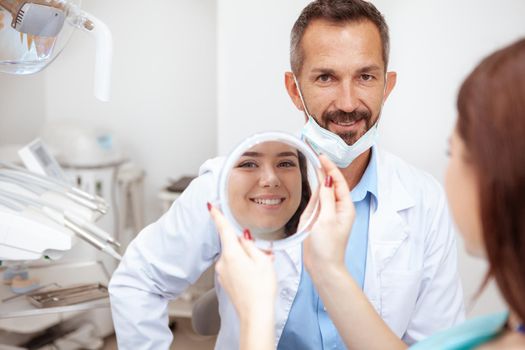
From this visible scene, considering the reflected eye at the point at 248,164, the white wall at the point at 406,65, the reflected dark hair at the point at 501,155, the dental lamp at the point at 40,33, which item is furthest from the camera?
the white wall at the point at 406,65

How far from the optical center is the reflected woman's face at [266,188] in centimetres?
106

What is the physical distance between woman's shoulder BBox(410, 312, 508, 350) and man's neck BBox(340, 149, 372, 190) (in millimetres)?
608

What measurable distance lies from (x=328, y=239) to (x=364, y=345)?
228mm

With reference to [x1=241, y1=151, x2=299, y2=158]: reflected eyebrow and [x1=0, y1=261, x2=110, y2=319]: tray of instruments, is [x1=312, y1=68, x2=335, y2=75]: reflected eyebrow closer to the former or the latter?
[x1=241, y1=151, x2=299, y2=158]: reflected eyebrow

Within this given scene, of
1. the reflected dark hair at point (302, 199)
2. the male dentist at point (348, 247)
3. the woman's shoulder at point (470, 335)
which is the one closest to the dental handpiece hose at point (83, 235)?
the male dentist at point (348, 247)

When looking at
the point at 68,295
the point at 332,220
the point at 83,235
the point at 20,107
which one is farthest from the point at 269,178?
the point at 20,107

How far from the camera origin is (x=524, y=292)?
2.36 feet

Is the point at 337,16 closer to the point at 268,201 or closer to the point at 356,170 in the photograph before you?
the point at 356,170

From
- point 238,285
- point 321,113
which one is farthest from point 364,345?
point 321,113

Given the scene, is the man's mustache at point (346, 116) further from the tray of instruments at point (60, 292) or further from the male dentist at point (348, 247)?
the tray of instruments at point (60, 292)

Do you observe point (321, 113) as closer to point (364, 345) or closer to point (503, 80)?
point (364, 345)

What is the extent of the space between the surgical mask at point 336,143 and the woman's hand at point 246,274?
0.49 metres

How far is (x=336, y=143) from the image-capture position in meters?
1.36

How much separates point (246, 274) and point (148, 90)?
214cm
